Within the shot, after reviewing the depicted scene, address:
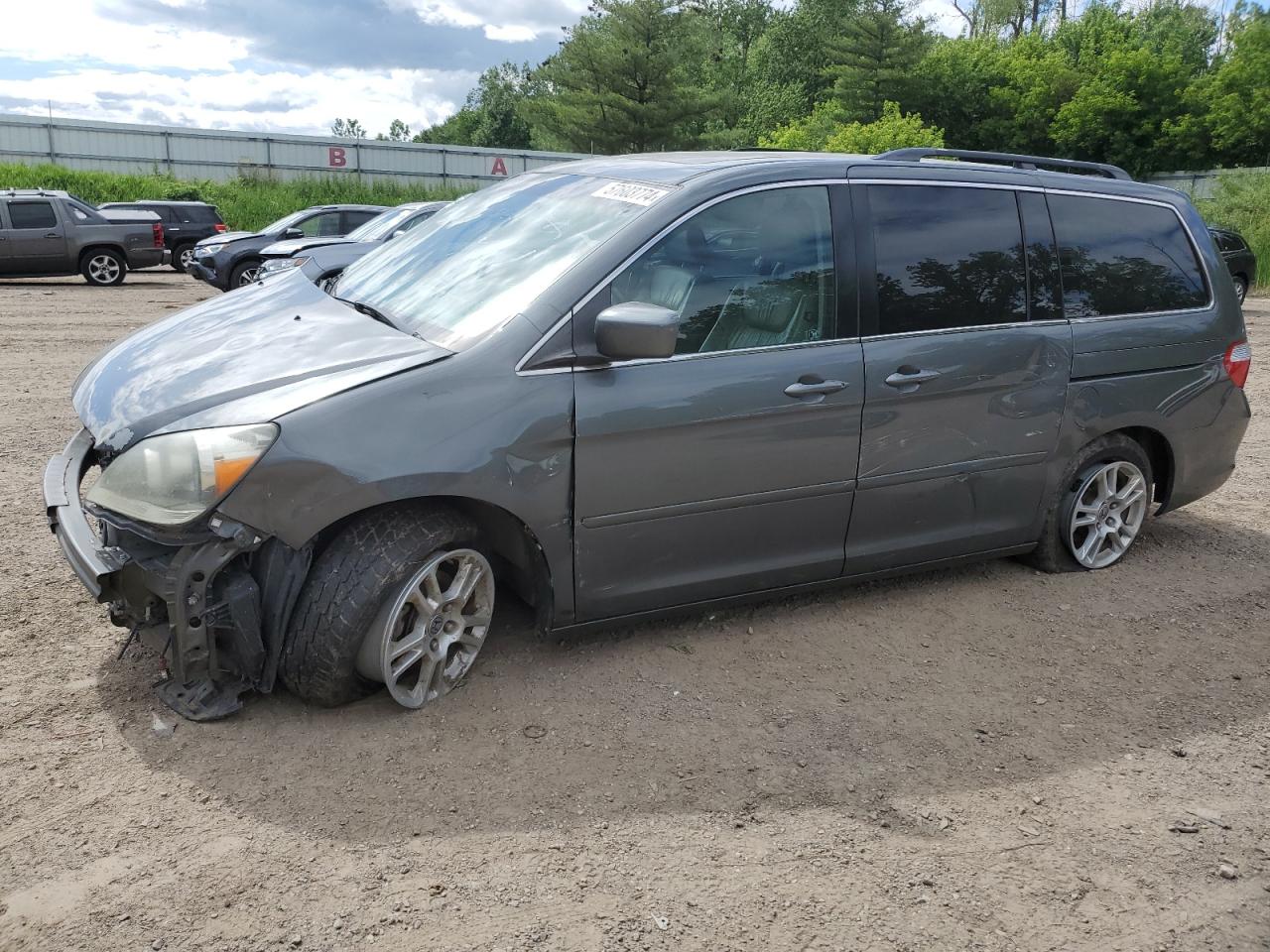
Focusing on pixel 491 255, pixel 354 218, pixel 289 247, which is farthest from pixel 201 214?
pixel 491 255

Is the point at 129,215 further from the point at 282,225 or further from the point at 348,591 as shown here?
the point at 348,591

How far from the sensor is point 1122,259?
492cm

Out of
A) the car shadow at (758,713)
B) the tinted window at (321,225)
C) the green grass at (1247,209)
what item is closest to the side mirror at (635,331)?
the car shadow at (758,713)

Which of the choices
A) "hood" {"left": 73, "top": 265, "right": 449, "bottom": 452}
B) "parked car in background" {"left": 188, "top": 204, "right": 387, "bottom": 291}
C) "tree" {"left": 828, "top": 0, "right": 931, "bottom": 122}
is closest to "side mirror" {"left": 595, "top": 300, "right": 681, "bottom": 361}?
"hood" {"left": 73, "top": 265, "right": 449, "bottom": 452}

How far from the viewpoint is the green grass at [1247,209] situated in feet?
75.9

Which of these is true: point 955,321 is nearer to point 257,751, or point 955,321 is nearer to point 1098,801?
point 1098,801

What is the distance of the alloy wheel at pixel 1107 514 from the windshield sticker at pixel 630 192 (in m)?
2.51

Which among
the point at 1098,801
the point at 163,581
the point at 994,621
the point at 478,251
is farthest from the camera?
the point at 994,621

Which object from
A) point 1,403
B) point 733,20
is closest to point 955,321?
point 1,403

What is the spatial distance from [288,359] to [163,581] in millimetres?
830

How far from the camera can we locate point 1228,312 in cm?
525

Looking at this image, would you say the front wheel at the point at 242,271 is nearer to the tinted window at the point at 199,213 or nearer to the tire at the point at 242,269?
the tire at the point at 242,269

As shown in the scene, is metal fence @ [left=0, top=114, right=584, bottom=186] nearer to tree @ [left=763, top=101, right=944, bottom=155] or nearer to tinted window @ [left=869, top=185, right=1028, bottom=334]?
tree @ [left=763, top=101, right=944, bottom=155]

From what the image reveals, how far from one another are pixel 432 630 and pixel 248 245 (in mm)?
15636
